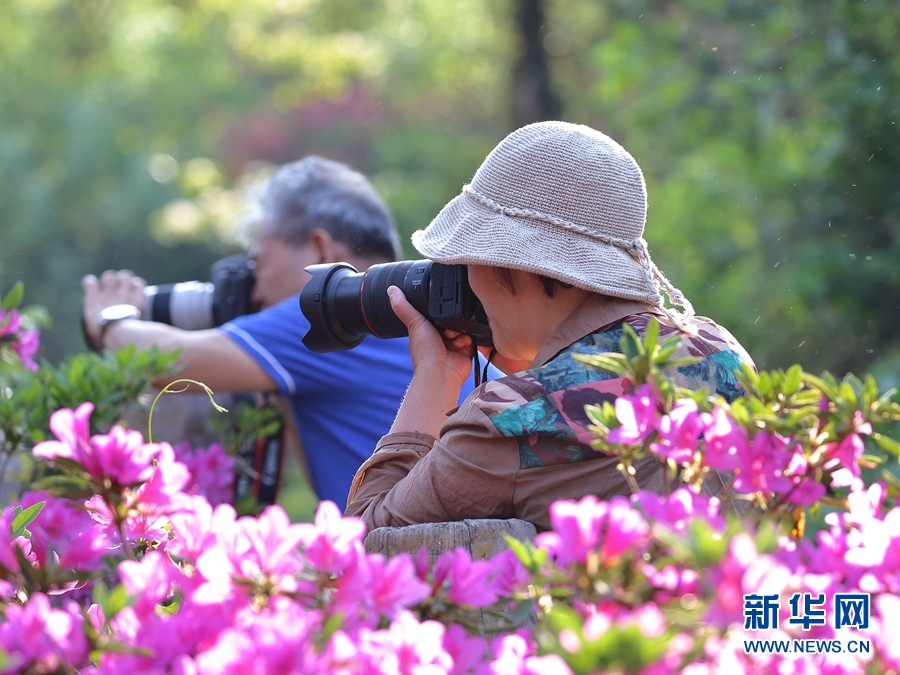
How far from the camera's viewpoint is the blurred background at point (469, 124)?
514 centimetres

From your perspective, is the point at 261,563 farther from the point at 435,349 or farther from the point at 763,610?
the point at 435,349

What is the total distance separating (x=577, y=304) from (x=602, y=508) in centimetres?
81

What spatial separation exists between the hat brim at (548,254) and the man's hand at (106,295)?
1.67m

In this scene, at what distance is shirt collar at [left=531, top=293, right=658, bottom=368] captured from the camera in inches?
67.5

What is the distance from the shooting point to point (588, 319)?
1727 millimetres

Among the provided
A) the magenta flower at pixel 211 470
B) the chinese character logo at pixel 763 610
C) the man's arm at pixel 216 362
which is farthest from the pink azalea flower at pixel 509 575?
the man's arm at pixel 216 362

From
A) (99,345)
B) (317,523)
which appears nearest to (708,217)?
(99,345)

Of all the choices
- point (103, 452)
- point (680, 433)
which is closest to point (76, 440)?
point (103, 452)

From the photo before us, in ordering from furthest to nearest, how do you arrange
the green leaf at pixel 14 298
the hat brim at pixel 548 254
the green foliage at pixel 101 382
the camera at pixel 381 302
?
the green leaf at pixel 14 298 < the green foliage at pixel 101 382 < the camera at pixel 381 302 < the hat brim at pixel 548 254

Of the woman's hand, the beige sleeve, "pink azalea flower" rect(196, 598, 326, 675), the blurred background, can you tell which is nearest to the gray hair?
the blurred background

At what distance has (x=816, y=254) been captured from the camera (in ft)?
16.7

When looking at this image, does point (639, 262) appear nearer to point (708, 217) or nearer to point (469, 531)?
point (469, 531)

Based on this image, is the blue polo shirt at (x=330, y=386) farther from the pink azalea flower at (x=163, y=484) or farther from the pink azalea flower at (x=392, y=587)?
the pink azalea flower at (x=392, y=587)

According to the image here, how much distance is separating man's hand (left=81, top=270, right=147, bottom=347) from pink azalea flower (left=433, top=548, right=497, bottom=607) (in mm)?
2201
